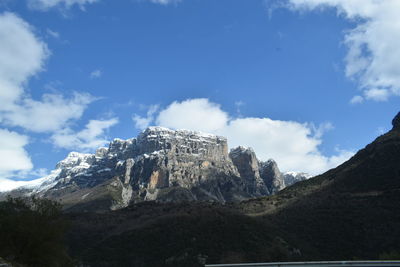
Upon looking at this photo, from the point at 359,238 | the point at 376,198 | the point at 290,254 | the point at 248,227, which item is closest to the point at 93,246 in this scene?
the point at 248,227

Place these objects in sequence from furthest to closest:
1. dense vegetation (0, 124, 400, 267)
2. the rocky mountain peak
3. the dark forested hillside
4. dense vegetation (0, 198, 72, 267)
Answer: the rocky mountain peak → the dark forested hillside → dense vegetation (0, 124, 400, 267) → dense vegetation (0, 198, 72, 267)

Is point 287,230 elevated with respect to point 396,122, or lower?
lower

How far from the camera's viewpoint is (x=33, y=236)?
29.8 m

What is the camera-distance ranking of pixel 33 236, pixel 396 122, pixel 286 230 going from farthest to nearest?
pixel 396 122, pixel 286 230, pixel 33 236

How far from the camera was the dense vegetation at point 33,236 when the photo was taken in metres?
28.7

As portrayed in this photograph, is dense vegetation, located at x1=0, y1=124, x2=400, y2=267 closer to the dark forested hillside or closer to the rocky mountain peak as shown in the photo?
the dark forested hillside

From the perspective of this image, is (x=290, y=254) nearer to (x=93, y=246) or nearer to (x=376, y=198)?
(x=376, y=198)

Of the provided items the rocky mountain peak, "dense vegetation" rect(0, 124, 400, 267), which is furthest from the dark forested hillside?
the rocky mountain peak

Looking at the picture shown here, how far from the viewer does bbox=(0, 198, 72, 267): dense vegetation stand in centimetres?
2869

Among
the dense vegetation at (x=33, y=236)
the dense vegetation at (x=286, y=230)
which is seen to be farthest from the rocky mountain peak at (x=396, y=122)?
the dense vegetation at (x=33, y=236)

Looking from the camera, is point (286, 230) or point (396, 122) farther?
point (396, 122)

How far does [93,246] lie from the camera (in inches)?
3654

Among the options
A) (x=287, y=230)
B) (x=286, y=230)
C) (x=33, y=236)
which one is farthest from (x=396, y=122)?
(x=33, y=236)

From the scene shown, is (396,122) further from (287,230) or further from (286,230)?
(286,230)
